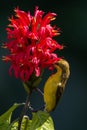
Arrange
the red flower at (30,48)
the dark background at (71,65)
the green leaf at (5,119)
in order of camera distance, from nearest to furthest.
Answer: the red flower at (30,48) < the green leaf at (5,119) < the dark background at (71,65)

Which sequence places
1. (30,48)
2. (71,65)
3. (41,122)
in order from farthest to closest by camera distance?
(71,65), (41,122), (30,48)

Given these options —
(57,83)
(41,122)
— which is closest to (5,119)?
(41,122)

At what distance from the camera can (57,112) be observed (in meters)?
4.91

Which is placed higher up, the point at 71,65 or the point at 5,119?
the point at 5,119

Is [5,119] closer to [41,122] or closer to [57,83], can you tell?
[41,122]

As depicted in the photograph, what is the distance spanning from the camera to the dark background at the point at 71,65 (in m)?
4.82

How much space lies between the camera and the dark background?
482cm

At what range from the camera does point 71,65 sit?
4.92 m

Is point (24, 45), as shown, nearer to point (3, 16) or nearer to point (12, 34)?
point (12, 34)

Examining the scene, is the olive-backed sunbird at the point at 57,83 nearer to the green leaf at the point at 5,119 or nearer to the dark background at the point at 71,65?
the green leaf at the point at 5,119

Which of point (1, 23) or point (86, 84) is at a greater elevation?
point (1, 23)

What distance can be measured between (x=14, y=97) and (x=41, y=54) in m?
2.07

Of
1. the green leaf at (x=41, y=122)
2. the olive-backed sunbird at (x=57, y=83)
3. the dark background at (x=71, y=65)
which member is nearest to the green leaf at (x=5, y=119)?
the green leaf at (x=41, y=122)

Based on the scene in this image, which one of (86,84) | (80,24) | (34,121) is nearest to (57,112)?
(86,84)
